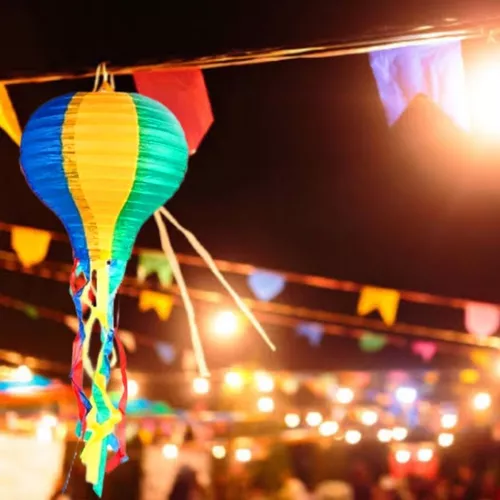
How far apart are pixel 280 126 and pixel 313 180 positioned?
205 centimetres

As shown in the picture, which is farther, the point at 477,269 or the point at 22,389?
the point at 477,269

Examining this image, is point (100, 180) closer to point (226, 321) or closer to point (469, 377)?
point (226, 321)

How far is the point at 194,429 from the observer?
7.71 meters

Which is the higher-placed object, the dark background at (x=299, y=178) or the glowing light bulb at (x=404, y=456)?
the dark background at (x=299, y=178)

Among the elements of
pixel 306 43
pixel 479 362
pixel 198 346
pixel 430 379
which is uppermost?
pixel 479 362

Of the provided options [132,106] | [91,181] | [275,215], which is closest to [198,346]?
[91,181]

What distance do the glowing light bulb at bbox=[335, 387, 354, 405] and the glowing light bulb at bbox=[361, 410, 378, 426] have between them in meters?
0.42

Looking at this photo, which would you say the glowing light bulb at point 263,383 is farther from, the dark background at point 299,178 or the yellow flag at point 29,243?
the yellow flag at point 29,243

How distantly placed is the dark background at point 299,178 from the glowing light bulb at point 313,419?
315 centimetres

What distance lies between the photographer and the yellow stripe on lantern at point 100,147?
283 centimetres

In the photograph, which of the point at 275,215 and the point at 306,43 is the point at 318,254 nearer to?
the point at 275,215

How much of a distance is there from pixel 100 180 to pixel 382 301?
20.4 feet

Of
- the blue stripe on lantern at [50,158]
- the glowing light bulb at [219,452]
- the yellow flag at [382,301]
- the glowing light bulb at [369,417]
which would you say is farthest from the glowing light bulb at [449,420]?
the blue stripe on lantern at [50,158]

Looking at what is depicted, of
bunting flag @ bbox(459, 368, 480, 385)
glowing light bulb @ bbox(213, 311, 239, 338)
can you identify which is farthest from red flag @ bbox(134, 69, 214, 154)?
bunting flag @ bbox(459, 368, 480, 385)
